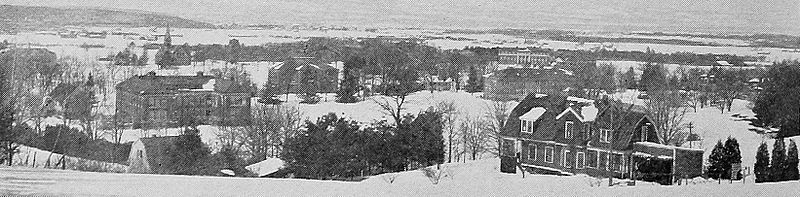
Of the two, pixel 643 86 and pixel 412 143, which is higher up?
pixel 643 86

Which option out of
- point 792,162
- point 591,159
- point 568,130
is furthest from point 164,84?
point 792,162

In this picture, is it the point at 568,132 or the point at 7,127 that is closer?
the point at 568,132

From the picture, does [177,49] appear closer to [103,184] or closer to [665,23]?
[103,184]

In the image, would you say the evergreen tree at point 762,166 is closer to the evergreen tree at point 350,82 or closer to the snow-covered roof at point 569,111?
the snow-covered roof at point 569,111

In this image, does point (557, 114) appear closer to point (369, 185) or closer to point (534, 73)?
point (534, 73)

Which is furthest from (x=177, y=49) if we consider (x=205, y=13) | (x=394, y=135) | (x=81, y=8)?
(x=394, y=135)

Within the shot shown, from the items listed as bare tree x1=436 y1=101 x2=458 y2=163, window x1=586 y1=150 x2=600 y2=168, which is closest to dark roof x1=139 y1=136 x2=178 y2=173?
bare tree x1=436 y1=101 x2=458 y2=163

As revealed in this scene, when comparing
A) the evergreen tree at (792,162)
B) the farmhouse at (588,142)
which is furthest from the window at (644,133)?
the evergreen tree at (792,162)
